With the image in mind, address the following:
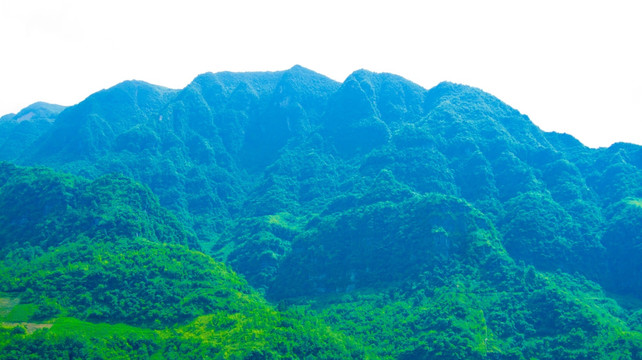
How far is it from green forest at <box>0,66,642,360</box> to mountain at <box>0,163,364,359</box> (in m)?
0.37

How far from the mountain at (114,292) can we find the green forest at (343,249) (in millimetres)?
368

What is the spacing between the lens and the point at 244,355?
88.6 meters

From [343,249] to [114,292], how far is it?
5719 cm

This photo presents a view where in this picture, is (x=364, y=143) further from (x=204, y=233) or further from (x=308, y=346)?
(x=308, y=346)

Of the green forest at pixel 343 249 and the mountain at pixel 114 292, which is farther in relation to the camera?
the green forest at pixel 343 249

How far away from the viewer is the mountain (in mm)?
90375

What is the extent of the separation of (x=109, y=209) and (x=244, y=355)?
63.5 meters

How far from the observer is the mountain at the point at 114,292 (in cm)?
9038

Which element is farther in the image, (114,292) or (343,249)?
(343,249)

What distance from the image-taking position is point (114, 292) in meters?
106

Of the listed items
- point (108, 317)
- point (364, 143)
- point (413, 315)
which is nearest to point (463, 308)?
point (413, 315)

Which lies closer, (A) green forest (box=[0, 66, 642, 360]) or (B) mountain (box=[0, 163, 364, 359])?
(B) mountain (box=[0, 163, 364, 359])

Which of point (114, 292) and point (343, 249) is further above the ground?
point (343, 249)

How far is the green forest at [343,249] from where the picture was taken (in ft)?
325
